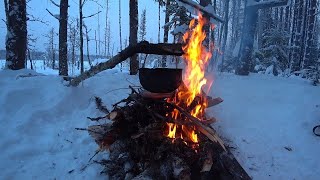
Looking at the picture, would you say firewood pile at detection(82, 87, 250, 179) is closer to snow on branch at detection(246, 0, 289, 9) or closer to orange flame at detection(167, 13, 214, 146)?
orange flame at detection(167, 13, 214, 146)

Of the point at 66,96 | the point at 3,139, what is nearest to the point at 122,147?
the point at 3,139

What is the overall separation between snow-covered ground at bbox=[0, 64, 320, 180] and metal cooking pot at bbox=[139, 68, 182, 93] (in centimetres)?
151

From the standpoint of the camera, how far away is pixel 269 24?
29484 millimetres

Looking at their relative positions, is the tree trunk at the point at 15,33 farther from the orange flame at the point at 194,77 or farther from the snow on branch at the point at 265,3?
the snow on branch at the point at 265,3

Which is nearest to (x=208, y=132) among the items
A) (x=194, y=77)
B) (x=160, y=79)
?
(x=160, y=79)

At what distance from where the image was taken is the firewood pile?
3.57m

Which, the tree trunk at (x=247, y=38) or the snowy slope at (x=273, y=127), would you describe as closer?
the snowy slope at (x=273, y=127)

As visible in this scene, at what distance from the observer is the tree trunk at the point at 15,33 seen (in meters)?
8.64

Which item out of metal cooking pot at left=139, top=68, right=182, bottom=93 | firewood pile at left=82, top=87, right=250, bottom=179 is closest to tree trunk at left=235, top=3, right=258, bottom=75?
firewood pile at left=82, top=87, right=250, bottom=179

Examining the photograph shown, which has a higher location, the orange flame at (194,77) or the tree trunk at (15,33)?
the tree trunk at (15,33)

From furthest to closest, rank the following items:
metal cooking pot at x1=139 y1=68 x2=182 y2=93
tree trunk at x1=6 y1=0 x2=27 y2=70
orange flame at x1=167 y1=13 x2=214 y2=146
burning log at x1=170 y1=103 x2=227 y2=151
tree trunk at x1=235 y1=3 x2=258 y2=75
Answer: tree trunk at x1=235 y1=3 x2=258 y2=75, tree trunk at x1=6 y1=0 x2=27 y2=70, orange flame at x1=167 y1=13 x2=214 y2=146, metal cooking pot at x1=139 y1=68 x2=182 y2=93, burning log at x1=170 y1=103 x2=227 y2=151

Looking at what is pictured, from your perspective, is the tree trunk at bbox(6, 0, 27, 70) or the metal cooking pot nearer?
the metal cooking pot

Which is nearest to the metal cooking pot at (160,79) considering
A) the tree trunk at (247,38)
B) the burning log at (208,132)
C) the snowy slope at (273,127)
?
the burning log at (208,132)

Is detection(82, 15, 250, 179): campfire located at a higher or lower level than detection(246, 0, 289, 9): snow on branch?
lower
